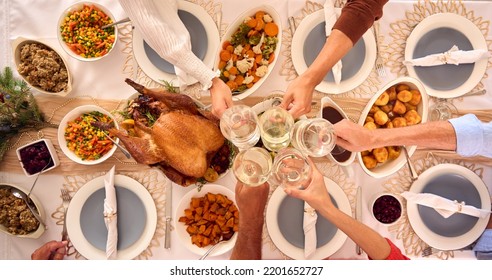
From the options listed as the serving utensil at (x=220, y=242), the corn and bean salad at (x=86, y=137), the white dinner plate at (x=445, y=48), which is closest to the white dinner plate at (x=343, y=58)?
the white dinner plate at (x=445, y=48)

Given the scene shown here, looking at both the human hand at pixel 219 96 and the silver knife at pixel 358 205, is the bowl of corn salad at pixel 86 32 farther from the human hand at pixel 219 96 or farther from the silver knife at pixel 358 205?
the silver knife at pixel 358 205

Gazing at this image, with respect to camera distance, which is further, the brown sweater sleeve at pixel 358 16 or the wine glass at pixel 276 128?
Result: the brown sweater sleeve at pixel 358 16


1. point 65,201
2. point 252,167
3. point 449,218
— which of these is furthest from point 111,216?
point 449,218

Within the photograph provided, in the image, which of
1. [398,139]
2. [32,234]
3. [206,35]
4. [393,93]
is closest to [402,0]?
[393,93]

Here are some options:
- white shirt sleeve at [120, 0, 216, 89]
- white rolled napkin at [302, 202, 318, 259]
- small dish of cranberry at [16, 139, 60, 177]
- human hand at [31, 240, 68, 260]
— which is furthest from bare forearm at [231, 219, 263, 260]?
small dish of cranberry at [16, 139, 60, 177]

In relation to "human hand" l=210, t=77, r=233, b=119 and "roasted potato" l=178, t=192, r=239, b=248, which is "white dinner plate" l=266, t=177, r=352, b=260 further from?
Answer: "human hand" l=210, t=77, r=233, b=119

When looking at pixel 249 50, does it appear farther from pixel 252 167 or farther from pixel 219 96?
pixel 252 167
